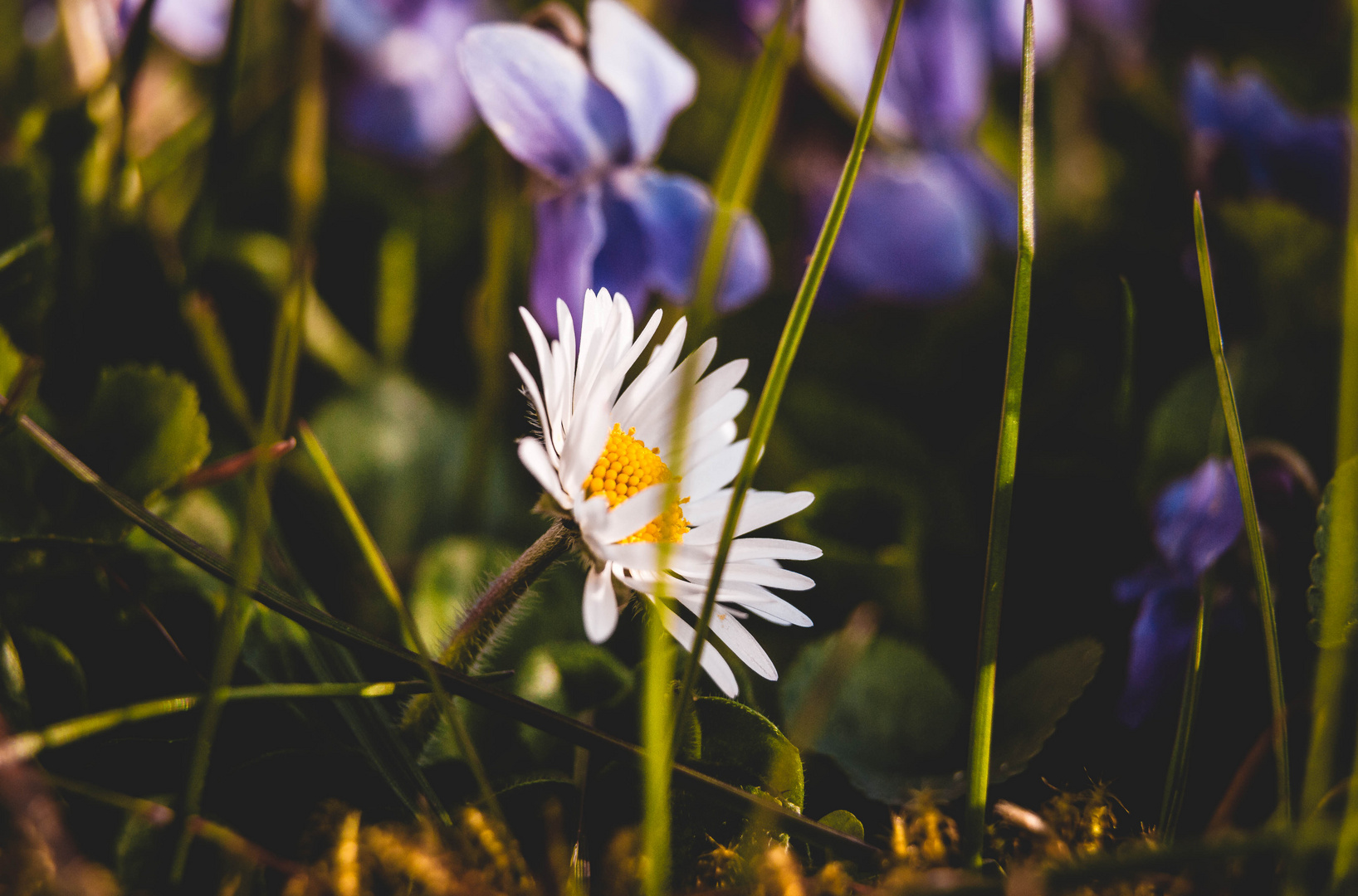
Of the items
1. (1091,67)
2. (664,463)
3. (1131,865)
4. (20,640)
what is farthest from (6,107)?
(1091,67)

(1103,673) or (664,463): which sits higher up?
(664,463)

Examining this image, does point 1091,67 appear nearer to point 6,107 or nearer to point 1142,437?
point 1142,437

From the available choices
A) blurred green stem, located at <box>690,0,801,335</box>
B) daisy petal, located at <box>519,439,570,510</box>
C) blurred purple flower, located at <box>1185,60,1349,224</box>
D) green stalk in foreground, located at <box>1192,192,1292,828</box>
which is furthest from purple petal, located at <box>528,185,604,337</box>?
blurred purple flower, located at <box>1185,60,1349,224</box>

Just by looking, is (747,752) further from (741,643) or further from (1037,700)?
(1037,700)

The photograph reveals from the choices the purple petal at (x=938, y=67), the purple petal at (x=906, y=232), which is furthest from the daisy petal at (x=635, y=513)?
the purple petal at (x=938, y=67)

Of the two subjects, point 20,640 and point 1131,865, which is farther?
point 20,640
